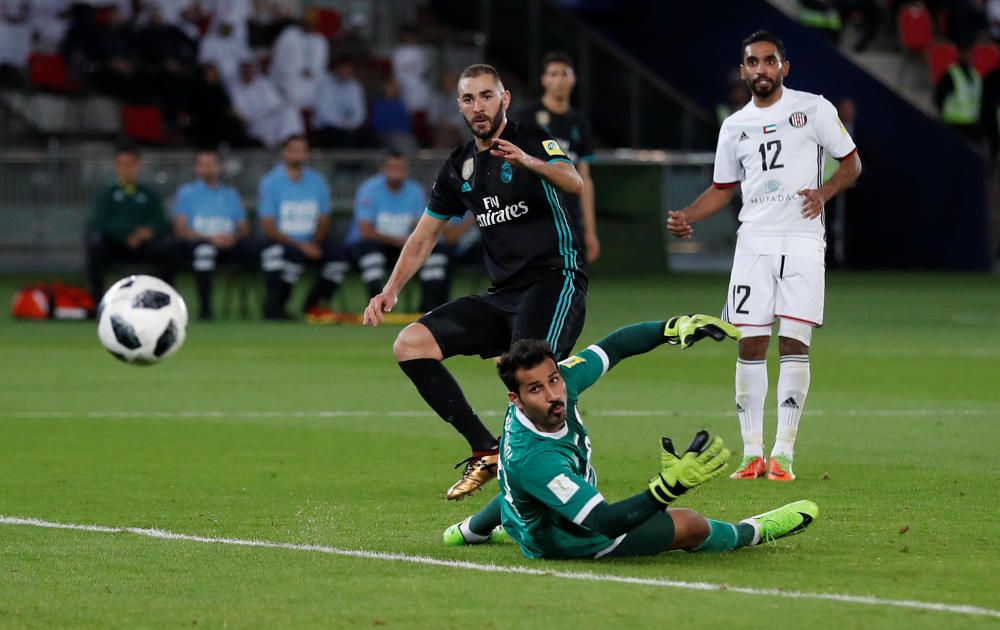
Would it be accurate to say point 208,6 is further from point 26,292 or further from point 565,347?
point 565,347

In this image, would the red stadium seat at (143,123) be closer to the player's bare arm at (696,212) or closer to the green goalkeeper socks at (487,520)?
the player's bare arm at (696,212)

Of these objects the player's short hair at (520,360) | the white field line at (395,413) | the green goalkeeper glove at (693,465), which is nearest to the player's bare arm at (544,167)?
the player's short hair at (520,360)

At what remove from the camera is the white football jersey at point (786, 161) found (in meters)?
9.67

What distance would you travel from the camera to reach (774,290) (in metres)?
9.77

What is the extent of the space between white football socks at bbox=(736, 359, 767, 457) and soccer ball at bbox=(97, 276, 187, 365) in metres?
4.18

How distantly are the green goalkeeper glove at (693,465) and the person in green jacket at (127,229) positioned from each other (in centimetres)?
1515

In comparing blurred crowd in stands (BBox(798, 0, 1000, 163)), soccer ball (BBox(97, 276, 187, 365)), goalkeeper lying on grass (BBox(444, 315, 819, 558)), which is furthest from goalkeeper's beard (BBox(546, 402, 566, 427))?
blurred crowd in stands (BBox(798, 0, 1000, 163))

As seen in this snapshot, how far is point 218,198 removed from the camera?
2133cm

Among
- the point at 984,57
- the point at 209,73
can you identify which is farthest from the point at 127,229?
the point at 984,57

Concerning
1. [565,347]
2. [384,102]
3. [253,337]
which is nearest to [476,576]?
[565,347]

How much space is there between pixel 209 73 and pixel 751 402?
18619mm

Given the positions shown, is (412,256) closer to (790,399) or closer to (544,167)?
(544,167)

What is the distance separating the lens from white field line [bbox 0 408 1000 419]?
1257 cm

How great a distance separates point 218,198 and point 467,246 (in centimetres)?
314
